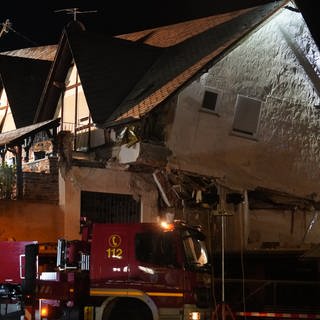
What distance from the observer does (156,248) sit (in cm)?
1126

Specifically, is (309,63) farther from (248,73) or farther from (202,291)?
(202,291)

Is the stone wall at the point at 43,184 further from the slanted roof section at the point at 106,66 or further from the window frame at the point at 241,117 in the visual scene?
the window frame at the point at 241,117

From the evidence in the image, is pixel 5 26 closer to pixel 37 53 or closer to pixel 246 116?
pixel 37 53

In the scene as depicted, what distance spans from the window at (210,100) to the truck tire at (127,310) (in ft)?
26.1

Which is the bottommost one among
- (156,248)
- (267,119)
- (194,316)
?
(194,316)

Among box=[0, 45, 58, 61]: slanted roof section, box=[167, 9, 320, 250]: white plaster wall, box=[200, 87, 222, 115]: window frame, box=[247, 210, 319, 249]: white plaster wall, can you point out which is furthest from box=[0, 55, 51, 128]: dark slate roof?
box=[247, 210, 319, 249]: white plaster wall

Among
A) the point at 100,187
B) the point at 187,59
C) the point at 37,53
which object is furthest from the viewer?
the point at 37,53

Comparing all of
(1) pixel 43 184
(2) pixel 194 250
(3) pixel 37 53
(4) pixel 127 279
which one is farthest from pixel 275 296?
(3) pixel 37 53

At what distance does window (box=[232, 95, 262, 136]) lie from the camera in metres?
18.5

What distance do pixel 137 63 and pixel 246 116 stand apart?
434 centimetres

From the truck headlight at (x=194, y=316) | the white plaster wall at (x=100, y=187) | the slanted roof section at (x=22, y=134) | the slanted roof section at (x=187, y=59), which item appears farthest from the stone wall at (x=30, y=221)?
the truck headlight at (x=194, y=316)

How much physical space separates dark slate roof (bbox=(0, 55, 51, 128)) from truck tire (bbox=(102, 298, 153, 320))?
10947 mm

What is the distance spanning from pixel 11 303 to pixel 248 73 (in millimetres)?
10209

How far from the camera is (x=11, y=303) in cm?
1216
